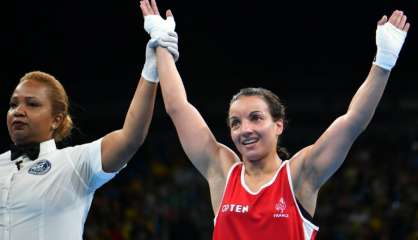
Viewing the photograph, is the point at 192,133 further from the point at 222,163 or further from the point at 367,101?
the point at 367,101

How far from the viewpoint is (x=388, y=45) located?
323cm

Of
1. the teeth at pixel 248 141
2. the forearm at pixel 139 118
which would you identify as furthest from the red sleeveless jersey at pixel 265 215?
the forearm at pixel 139 118

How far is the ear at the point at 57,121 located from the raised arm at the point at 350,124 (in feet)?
4.05

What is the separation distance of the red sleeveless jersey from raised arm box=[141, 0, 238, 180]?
23 centimetres

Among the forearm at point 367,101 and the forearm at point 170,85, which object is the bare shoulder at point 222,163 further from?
the forearm at point 367,101

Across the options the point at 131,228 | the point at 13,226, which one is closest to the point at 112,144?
the point at 13,226

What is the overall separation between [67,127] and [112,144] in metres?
0.44

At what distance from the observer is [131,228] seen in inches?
403

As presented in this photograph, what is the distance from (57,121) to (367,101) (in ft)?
5.21

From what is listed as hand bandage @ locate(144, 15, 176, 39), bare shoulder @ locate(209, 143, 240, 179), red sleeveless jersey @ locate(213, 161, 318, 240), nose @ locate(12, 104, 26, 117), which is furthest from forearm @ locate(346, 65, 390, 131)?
nose @ locate(12, 104, 26, 117)

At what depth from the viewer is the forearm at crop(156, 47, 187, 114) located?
356 cm

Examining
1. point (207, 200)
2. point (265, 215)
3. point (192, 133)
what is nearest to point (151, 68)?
point (192, 133)

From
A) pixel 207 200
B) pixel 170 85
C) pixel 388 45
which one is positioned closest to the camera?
pixel 388 45

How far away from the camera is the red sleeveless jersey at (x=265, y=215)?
315 centimetres
